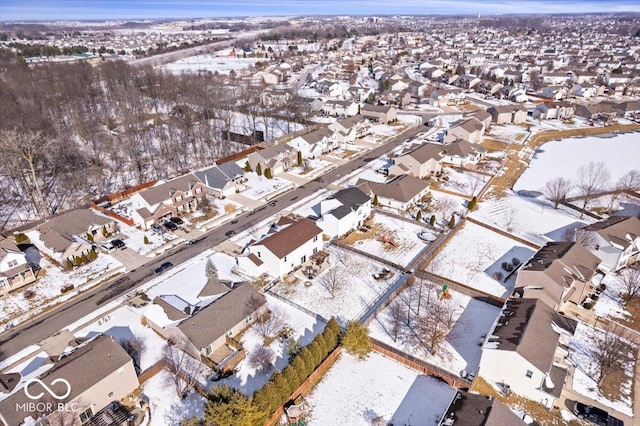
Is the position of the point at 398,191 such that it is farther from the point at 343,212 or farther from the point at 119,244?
the point at 119,244

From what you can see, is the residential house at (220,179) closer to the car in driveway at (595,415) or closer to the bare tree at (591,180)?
the car in driveway at (595,415)

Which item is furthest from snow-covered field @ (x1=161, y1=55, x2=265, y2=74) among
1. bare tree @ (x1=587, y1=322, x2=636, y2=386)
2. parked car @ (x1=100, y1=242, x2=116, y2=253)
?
bare tree @ (x1=587, y1=322, x2=636, y2=386)

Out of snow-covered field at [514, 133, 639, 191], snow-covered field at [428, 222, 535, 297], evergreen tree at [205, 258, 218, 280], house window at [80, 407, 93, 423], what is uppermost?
house window at [80, 407, 93, 423]

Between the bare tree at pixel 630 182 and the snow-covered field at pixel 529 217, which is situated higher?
the bare tree at pixel 630 182

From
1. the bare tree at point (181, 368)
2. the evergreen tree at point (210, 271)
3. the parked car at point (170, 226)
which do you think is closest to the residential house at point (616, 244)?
the evergreen tree at point (210, 271)

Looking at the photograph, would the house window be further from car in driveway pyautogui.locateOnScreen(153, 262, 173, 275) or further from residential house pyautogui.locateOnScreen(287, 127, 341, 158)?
residential house pyautogui.locateOnScreen(287, 127, 341, 158)

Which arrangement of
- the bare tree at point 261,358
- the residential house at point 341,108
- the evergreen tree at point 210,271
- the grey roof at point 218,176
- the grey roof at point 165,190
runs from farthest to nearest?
the residential house at point 341,108 < the grey roof at point 218,176 < the grey roof at point 165,190 < the evergreen tree at point 210,271 < the bare tree at point 261,358
